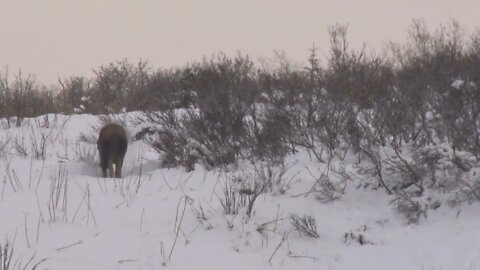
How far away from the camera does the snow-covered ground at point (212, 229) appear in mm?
3988

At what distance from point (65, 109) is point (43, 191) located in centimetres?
1125

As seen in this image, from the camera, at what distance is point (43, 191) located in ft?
17.4

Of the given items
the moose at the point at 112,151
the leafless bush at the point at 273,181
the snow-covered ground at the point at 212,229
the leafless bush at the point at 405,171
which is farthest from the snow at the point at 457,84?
the moose at the point at 112,151

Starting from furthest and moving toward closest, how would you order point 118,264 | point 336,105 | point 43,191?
point 336,105 → point 43,191 → point 118,264

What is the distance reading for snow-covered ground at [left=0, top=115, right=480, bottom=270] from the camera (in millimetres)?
3988

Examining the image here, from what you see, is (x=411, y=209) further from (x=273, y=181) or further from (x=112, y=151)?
(x=112, y=151)

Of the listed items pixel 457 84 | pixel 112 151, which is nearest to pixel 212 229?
pixel 457 84

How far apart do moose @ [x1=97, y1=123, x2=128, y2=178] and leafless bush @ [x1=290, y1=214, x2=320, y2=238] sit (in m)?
3.28

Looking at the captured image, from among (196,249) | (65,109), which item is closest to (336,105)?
(196,249)

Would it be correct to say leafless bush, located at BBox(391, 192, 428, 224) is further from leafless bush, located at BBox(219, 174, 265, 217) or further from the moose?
the moose

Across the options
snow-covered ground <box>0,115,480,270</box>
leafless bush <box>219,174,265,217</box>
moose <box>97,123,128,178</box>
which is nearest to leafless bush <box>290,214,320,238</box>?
snow-covered ground <box>0,115,480,270</box>

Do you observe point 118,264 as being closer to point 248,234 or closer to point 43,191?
point 248,234

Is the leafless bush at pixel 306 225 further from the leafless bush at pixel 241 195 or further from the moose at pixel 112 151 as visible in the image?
the moose at pixel 112 151

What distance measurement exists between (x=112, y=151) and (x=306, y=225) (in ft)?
12.1
